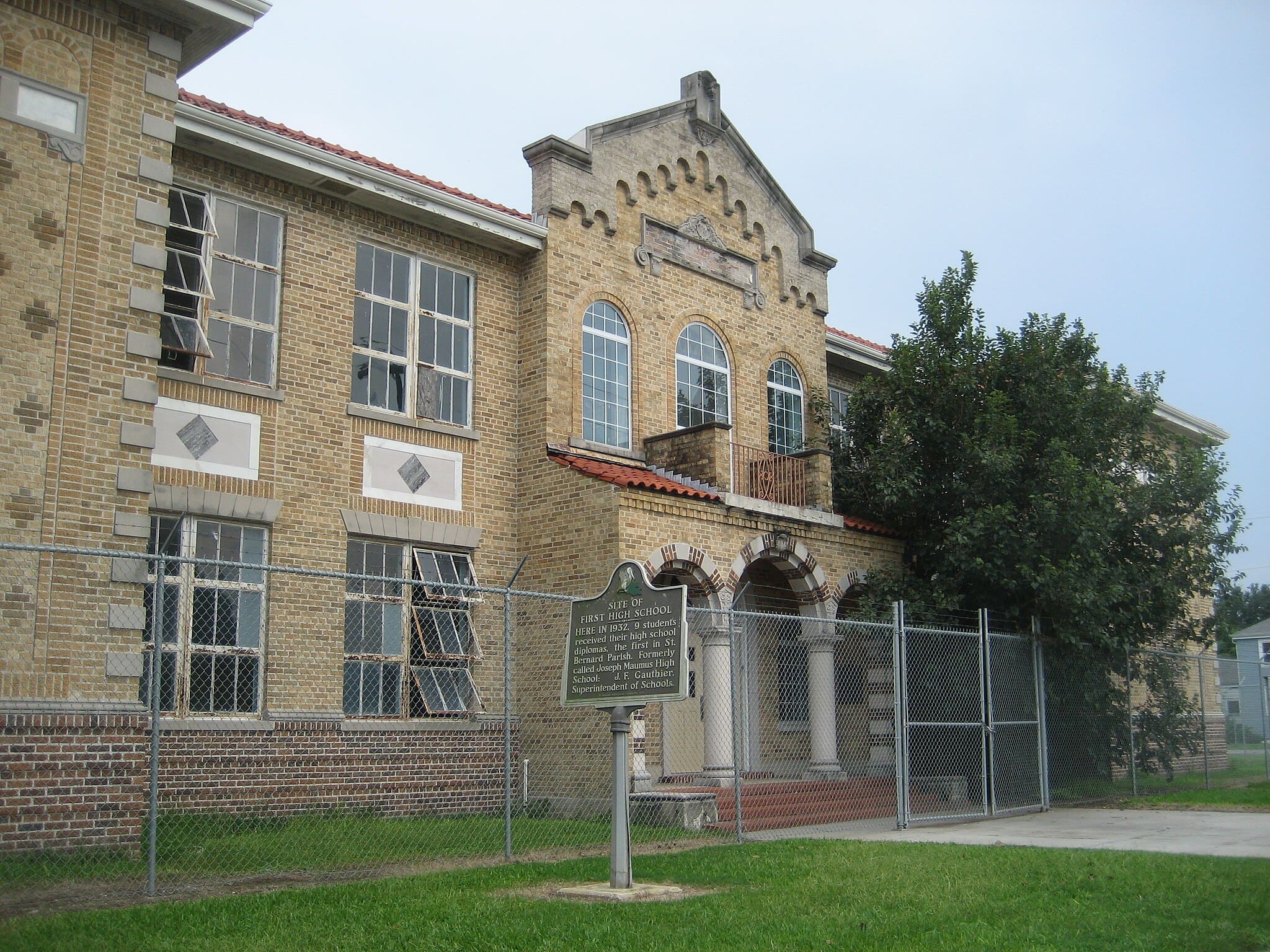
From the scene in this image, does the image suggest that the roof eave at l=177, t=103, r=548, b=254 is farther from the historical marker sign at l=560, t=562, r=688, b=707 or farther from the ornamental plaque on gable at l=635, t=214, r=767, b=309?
the historical marker sign at l=560, t=562, r=688, b=707

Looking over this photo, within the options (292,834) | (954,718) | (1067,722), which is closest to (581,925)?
(292,834)

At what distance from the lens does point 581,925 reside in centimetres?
765

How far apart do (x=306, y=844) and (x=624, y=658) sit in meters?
3.78

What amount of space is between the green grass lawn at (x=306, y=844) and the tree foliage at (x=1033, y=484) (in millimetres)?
7116

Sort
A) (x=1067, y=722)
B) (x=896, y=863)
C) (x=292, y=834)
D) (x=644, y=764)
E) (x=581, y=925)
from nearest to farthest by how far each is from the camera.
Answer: (x=581, y=925) → (x=896, y=863) → (x=292, y=834) → (x=644, y=764) → (x=1067, y=722)

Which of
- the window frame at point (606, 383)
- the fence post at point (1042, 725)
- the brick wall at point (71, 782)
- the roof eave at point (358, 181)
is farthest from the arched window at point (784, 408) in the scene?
the brick wall at point (71, 782)

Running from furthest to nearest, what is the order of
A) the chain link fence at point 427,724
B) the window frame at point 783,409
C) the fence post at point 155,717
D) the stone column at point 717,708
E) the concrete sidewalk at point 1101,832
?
the window frame at point 783,409 < the stone column at point 717,708 < the concrete sidewalk at point 1101,832 < the chain link fence at point 427,724 < the fence post at point 155,717

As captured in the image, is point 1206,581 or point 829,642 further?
point 1206,581

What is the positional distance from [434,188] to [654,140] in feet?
14.7

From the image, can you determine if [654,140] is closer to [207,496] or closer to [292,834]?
[207,496]

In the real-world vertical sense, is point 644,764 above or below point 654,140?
below

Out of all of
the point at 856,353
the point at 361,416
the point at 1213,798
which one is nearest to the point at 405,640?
the point at 361,416

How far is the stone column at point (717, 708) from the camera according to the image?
15.7 meters

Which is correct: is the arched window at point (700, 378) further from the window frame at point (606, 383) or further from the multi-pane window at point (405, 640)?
the multi-pane window at point (405, 640)
